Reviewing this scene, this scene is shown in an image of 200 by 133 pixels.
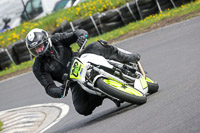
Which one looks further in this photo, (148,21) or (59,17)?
(59,17)

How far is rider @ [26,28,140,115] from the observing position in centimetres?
649

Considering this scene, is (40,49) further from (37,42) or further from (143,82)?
(143,82)

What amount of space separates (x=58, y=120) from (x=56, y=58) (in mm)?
1556

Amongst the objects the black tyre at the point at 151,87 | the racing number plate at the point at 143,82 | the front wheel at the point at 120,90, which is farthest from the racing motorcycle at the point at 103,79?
the black tyre at the point at 151,87

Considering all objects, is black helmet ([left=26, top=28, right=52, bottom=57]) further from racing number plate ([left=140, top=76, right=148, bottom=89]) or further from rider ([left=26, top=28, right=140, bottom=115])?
racing number plate ([left=140, top=76, right=148, bottom=89])

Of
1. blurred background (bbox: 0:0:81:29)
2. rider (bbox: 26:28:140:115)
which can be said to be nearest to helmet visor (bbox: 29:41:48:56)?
rider (bbox: 26:28:140:115)

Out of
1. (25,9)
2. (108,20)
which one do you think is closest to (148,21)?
(108,20)

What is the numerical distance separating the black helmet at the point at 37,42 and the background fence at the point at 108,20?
11.7 m

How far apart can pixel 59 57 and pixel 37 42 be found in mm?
527

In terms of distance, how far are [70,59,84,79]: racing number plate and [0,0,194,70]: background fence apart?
12.2 meters

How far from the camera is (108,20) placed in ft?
60.9

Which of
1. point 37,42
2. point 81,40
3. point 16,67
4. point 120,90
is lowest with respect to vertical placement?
point 16,67

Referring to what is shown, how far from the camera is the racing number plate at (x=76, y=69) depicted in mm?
5965

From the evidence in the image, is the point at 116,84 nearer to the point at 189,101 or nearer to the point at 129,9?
the point at 189,101
